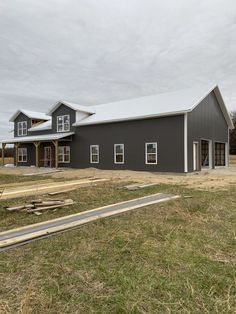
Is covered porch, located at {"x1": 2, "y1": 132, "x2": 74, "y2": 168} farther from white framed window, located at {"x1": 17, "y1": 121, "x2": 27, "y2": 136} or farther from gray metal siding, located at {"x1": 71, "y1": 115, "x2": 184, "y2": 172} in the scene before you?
white framed window, located at {"x1": 17, "y1": 121, "x2": 27, "y2": 136}

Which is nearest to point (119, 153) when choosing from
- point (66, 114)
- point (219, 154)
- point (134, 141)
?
point (134, 141)

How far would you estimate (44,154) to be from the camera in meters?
25.8

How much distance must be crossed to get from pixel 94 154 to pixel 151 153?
206 inches

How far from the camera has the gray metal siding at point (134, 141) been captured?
1728 cm

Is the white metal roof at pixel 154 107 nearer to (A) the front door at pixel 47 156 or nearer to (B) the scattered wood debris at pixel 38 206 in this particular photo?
(A) the front door at pixel 47 156

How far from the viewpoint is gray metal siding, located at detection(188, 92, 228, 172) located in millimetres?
17625

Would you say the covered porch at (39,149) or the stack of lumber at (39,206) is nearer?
the stack of lumber at (39,206)

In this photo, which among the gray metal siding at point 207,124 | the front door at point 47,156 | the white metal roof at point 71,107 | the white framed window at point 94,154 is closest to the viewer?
the gray metal siding at point 207,124

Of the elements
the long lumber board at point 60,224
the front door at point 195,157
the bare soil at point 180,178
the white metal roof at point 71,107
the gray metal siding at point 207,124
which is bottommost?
the long lumber board at point 60,224

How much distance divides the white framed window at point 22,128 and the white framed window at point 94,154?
33.2ft

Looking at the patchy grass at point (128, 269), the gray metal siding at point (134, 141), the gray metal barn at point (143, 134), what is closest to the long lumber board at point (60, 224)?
the patchy grass at point (128, 269)

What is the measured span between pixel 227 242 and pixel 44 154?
22.9 m

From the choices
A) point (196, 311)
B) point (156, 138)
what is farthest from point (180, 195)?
point (156, 138)

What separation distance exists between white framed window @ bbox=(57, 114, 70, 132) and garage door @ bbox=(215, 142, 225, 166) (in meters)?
12.6
